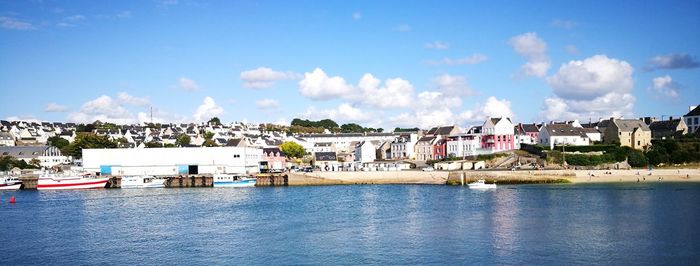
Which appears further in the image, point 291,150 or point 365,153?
point 365,153

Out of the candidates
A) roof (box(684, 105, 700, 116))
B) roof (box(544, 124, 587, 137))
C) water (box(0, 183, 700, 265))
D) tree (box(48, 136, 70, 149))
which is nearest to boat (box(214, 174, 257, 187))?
water (box(0, 183, 700, 265))

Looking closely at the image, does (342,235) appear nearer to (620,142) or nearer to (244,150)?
(244,150)

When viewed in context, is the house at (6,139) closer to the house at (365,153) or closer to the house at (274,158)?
the house at (274,158)

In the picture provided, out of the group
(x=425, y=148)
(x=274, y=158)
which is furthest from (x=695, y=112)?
(x=274, y=158)

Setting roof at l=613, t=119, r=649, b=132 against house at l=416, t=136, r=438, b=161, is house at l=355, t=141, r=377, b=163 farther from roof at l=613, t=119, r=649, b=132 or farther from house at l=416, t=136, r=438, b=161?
roof at l=613, t=119, r=649, b=132

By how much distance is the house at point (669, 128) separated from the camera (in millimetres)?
85188

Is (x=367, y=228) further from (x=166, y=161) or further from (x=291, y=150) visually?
(x=291, y=150)

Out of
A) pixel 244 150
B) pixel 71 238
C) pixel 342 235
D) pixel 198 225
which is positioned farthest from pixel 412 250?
pixel 244 150

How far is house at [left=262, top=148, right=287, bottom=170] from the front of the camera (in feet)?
268

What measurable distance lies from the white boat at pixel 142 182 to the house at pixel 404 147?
37903 mm

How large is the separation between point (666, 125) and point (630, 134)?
1458 centimetres

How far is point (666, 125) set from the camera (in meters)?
87.7

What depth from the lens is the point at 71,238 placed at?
33.5m

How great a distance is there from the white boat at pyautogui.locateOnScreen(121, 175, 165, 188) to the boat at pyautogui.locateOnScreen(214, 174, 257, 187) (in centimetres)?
636
